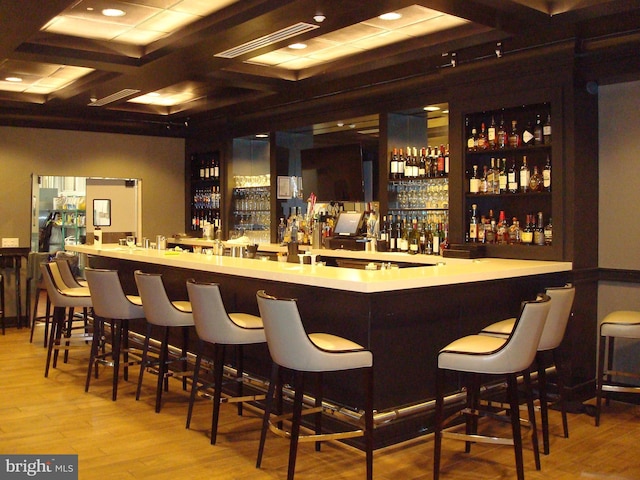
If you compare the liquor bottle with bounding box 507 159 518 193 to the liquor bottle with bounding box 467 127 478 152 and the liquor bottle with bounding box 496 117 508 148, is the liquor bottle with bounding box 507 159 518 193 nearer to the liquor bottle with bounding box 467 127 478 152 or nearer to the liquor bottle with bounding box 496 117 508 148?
the liquor bottle with bounding box 496 117 508 148

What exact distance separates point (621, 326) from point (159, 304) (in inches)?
126

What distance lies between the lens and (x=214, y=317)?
414 centimetres

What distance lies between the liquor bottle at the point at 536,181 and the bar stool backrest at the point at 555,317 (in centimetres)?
152

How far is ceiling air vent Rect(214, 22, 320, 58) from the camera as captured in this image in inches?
195

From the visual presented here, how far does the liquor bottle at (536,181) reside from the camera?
5477 mm

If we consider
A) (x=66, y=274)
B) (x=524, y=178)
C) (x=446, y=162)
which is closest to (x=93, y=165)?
(x=66, y=274)

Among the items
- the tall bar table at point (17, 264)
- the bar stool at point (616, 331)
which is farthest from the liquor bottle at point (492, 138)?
the tall bar table at point (17, 264)

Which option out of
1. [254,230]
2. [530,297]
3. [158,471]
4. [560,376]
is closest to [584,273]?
[530,297]

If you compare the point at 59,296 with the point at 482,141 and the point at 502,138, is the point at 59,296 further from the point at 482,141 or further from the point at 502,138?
the point at 502,138

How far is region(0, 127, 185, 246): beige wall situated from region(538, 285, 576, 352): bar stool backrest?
22.4ft

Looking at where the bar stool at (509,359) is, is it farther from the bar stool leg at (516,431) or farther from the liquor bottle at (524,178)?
the liquor bottle at (524,178)

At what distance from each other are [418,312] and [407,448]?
83 cm

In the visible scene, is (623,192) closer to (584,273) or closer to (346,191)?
(584,273)

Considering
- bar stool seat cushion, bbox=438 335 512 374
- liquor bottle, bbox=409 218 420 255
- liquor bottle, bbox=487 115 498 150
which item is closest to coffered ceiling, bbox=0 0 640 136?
liquor bottle, bbox=487 115 498 150
